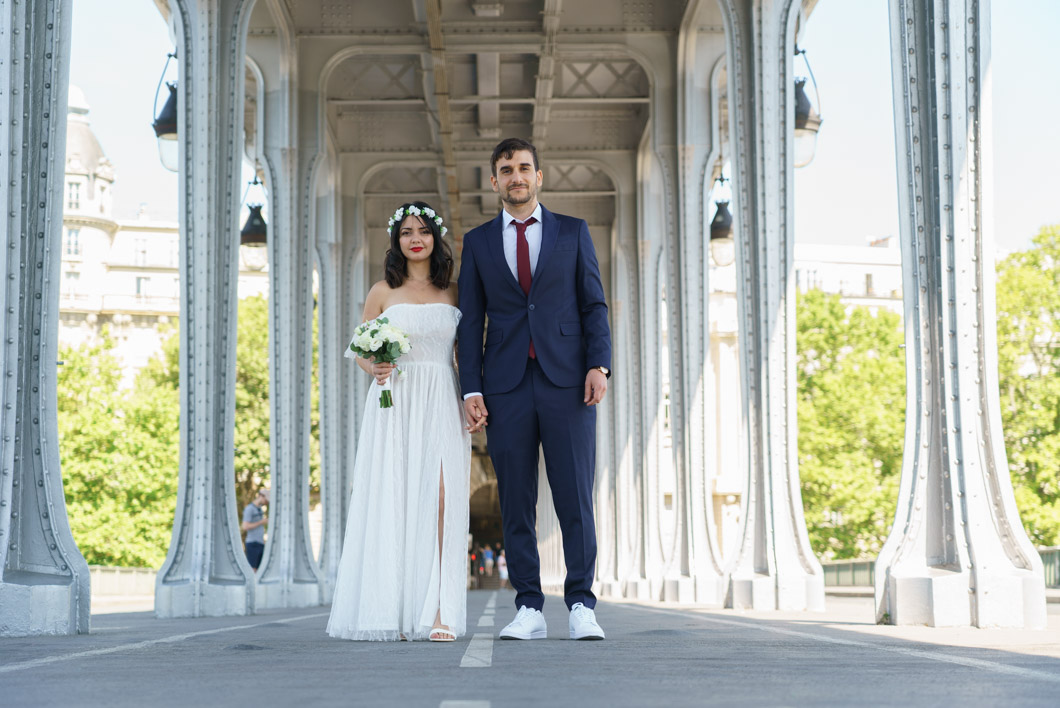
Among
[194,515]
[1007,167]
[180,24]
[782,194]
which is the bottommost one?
[194,515]

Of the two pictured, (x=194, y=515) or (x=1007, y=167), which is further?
(x=1007, y=167)

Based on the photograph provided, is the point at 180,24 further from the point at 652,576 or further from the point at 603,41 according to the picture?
the point at 652,576

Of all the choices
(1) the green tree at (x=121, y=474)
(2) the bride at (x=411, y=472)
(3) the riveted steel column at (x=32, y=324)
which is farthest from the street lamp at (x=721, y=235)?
(1) the green tree at (x=121, y=474)

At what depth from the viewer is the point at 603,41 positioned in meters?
20.3

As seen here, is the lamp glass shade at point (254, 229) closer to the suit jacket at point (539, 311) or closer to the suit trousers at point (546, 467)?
the suit jacket at point (539, 311)

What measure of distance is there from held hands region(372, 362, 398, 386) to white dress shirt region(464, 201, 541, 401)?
52 centimetres

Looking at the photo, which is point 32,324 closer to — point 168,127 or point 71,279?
point 168,127

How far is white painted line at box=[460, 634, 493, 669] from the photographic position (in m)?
4.55

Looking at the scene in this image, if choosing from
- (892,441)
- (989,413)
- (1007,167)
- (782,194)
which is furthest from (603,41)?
(1007,167)

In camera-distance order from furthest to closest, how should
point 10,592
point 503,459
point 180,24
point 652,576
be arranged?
point 652,576, point 180,24, point 10,592, point 503,459

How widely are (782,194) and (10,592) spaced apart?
870 cm

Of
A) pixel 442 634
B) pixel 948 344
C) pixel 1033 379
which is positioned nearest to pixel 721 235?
pixel 948 344

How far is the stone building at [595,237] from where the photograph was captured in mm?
7605

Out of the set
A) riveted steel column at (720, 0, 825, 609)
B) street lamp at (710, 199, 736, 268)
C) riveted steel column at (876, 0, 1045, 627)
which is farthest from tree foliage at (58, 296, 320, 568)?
riveted steel column at (876, 0, 1045, 627)
